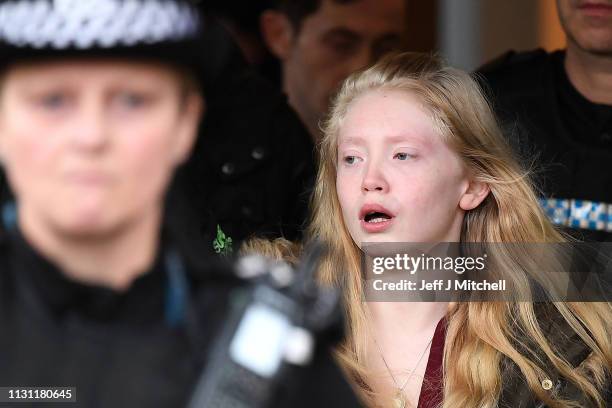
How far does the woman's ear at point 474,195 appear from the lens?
7.08 feet

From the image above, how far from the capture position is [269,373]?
1276 mm

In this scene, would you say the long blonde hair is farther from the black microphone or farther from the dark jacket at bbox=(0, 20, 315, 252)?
the black microphone

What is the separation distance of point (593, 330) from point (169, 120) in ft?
3.55

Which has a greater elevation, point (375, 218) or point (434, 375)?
point (375, 218)

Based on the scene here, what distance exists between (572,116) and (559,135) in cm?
7

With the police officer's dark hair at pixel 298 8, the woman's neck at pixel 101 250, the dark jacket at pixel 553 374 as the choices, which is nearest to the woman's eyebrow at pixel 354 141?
the dark jacket at pixel 553 374

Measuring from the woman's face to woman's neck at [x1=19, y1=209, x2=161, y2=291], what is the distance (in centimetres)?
71

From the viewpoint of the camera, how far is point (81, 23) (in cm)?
119

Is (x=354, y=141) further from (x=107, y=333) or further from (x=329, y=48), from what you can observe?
(x=329, y=48)

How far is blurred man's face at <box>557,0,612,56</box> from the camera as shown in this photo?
255 centimetres

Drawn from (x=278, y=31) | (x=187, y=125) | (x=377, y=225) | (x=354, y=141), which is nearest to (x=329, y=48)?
(x=278, y=31)

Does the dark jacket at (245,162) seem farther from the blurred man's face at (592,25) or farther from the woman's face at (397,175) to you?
the blurred man's face at (592,25)

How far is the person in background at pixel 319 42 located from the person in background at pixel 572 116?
0.39 meters

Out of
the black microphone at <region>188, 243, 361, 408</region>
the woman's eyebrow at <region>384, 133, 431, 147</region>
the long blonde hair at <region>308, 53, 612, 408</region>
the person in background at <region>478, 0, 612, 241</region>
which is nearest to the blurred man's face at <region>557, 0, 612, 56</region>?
the person in background at <region>478, 0, 612, 241</region>
